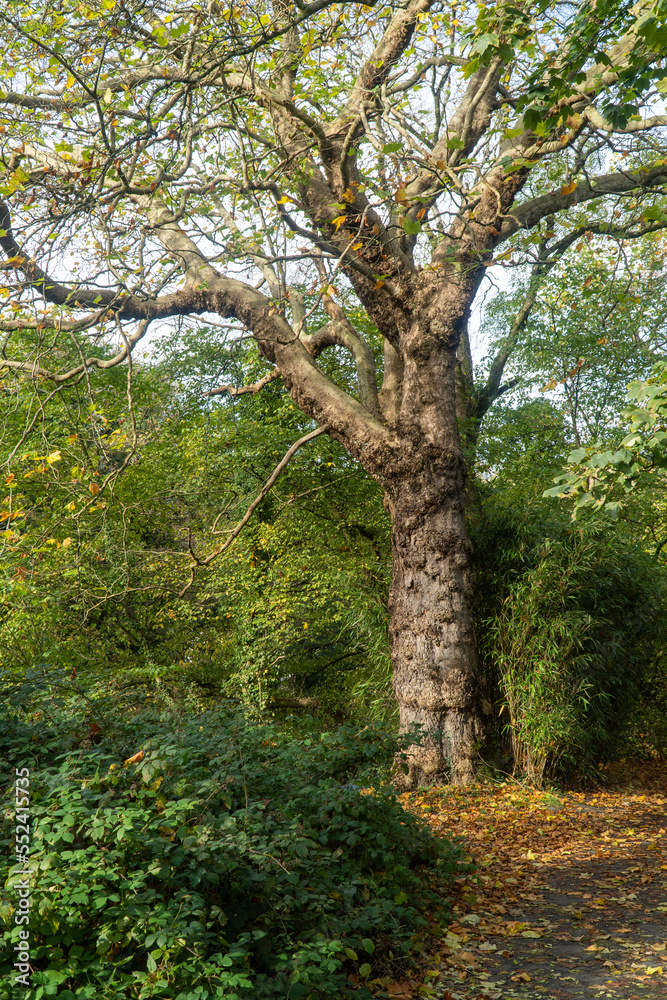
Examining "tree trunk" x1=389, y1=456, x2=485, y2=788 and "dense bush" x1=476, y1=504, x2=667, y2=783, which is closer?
"dense bush" x1=476, y1=504, x2=667, y2=783

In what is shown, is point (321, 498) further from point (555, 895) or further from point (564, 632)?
point (555, 895)

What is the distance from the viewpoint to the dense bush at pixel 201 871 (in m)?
2.63

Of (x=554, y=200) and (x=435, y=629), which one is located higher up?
(x=554, y=200)

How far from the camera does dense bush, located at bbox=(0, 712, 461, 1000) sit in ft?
8.64

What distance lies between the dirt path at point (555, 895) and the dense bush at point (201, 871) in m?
0.36

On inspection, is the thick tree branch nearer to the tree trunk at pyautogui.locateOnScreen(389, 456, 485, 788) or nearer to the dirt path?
the tree trunk at pyautogui.locateOnScreen(389, 456, 485, 788)

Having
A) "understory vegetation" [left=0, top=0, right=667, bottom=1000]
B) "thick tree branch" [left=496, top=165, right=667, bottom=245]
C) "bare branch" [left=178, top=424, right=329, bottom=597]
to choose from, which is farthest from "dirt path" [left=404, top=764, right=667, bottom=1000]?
"thick tree branch" [left=496, top=165, right=667, bottom=245]

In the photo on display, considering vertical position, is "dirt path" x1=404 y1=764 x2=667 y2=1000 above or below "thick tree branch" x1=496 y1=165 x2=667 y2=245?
below

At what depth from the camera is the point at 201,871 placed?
282 cm

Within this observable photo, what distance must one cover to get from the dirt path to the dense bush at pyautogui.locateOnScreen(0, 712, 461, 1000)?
0.36 metres

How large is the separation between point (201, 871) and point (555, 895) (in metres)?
2.70

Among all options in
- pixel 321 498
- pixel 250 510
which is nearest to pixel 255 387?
pixel 250 510

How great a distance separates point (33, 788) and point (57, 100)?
5908 millimetres

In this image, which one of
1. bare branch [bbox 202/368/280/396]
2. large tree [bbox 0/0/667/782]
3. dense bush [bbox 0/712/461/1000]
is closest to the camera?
dense bush [bbox 0/712/461/1000]
